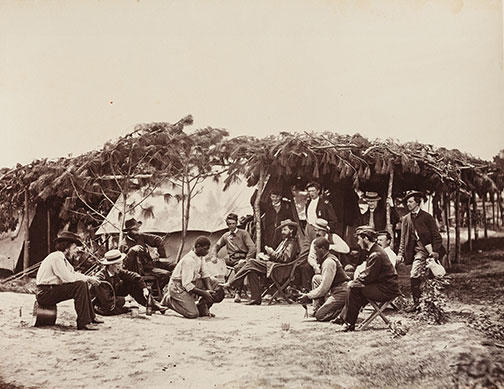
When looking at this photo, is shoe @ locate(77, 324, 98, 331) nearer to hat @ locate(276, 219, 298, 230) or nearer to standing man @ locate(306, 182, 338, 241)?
hat @ locate(276, 219, 298, 230)

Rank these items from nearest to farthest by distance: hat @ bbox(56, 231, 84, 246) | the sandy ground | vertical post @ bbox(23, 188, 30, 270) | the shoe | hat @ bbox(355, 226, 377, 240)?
the sandy ground
hat @ bbox(355, 226, 377, 240)
the shoe
hat @ bbox(56, 231, 84, 246)
vertical post @ bbox(23, 188, 30, 270)

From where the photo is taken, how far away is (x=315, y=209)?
15.2 feet

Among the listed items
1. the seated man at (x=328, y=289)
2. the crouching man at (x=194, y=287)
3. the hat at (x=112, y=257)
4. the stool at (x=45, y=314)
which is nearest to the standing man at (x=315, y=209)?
the seated man at (x=328, y=289)

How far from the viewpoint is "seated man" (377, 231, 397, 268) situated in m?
4.47

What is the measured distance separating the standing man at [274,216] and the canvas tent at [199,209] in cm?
15

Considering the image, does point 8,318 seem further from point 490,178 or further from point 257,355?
point 490,178

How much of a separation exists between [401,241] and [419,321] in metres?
0.61

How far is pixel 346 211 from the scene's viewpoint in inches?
180

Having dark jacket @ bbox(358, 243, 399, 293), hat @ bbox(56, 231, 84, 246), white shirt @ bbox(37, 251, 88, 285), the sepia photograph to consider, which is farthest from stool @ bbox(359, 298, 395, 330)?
hat @ bbox(56, 231, 84, 246)

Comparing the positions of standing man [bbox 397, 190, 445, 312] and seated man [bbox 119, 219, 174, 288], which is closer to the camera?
standing man [bbox 397, 190, 445, 312]

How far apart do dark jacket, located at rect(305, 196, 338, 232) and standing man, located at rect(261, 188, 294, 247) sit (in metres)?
0.23

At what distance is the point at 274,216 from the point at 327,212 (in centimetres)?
43

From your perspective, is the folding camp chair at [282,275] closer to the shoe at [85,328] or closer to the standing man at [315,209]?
the standing man at [315,209]

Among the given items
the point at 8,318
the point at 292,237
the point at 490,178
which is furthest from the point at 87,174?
the point at 490,178
